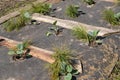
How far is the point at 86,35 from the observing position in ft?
17.3

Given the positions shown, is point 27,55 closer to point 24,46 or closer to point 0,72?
point 24,46

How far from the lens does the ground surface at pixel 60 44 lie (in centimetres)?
475

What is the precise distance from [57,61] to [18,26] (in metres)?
1.83

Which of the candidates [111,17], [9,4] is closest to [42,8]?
[111,17]

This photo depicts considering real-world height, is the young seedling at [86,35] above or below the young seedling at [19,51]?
above

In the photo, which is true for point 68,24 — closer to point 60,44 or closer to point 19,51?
point 60,44

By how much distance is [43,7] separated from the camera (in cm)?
661

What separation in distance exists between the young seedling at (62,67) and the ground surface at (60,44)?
15 cm

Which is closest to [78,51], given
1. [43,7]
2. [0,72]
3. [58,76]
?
[58,76]

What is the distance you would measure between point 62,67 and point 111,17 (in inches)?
74.7

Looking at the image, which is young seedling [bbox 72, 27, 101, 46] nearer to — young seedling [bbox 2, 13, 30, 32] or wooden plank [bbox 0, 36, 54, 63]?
wooden plank [bbox 0, 36, 54, 63]

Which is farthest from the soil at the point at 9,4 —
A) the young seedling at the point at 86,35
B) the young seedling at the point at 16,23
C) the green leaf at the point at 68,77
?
the green leaf at the point at 68,77

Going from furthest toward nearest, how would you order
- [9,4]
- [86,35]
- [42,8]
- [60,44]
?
[9,4]
[42,8]
[60,44]
[86,35]

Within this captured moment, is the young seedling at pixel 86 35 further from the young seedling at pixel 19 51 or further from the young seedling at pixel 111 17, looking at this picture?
the young seedling at pixel 19 51
